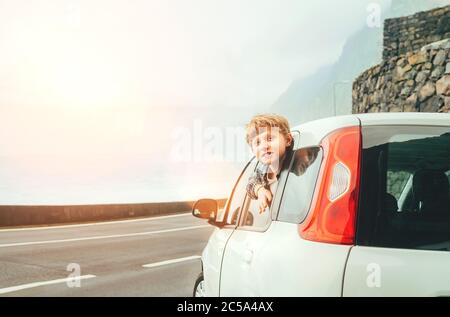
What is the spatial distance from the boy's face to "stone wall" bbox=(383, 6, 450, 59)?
17691 millimetres

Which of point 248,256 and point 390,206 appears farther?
point 390,206

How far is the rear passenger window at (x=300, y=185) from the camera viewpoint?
260 cm

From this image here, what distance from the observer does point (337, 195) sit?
8.11 ft

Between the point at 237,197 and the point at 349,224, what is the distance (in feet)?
6.82

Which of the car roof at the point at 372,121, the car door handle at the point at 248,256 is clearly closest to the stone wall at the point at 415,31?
the car roof at the point at 372,121

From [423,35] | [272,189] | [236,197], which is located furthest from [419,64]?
[272,189]

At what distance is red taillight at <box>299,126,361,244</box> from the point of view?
241cm

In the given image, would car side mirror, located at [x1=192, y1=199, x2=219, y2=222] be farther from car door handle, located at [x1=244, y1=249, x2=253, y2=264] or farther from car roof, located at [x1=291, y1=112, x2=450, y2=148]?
car roof, located at [x1=291, y1=112, x2=450, y2=148]

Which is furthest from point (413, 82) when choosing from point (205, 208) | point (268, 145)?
point (268, 145)

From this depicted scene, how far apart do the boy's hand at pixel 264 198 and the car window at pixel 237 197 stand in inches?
34.5

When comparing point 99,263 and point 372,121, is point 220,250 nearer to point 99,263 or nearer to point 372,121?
point 372,121
